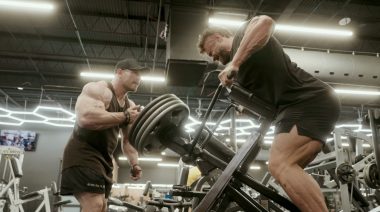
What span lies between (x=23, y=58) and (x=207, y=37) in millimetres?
10782

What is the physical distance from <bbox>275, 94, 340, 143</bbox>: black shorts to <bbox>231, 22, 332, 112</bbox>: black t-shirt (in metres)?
0.04

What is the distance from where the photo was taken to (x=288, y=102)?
185 cm

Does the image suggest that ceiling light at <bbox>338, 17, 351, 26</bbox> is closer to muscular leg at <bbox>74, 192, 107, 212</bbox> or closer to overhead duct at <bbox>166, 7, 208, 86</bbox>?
overhead duct at <bbox>166, 7, 208, 86</bbox>

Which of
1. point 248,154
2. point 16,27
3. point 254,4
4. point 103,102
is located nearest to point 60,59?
point 16,27

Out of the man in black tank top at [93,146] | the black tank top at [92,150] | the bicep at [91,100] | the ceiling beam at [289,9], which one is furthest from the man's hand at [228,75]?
the ceiling beam at [289,9]

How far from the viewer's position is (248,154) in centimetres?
183

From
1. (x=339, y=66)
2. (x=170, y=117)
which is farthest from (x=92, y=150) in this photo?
(x=339, y=66)

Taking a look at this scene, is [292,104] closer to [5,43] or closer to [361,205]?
[361,205]

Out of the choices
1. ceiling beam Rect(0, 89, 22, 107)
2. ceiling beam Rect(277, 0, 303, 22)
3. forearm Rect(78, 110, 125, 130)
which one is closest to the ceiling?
ceiling beam Rect(277, 0, 303, 22)

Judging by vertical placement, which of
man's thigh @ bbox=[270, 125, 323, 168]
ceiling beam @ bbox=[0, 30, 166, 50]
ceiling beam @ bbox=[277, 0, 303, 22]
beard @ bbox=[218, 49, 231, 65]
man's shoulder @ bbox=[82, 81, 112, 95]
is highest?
ceiling beam @ bbox=[0, 30, 166, 50]

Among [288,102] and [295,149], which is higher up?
[288,102]

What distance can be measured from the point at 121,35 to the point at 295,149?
29.4ft

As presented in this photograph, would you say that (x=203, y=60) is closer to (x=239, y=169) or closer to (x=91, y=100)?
(x=91, y=100)

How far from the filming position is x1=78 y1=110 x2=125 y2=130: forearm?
7.35 feet
